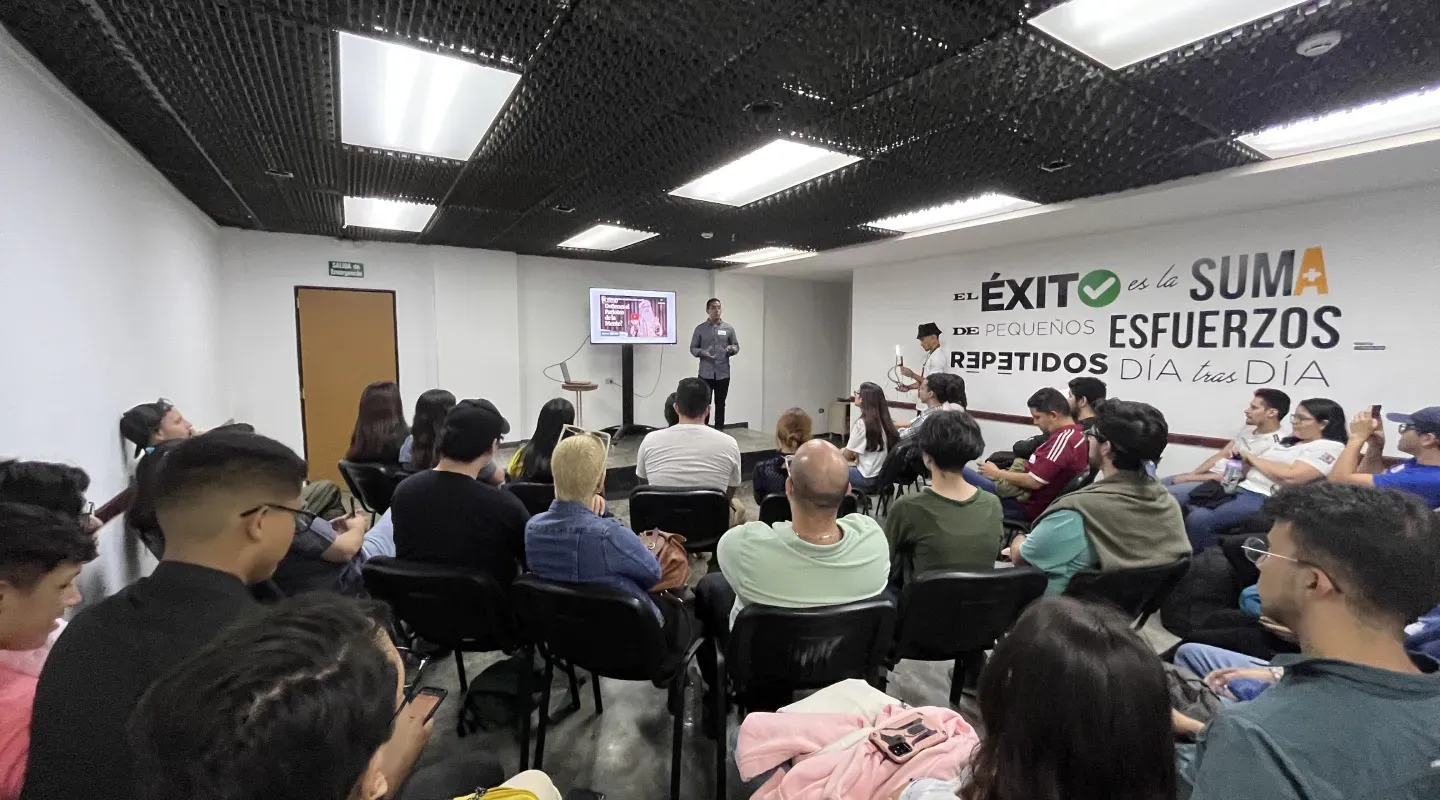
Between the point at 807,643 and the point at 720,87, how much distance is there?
6.95 ft

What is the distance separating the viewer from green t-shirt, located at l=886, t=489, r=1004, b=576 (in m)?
2.04

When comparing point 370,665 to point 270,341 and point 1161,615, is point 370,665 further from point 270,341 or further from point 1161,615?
point 270,341

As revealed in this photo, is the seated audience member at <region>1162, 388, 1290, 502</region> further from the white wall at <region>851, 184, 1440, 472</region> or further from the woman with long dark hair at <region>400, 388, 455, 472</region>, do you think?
the woman with long dark hair at <region>400, 388, 455, 472</region>

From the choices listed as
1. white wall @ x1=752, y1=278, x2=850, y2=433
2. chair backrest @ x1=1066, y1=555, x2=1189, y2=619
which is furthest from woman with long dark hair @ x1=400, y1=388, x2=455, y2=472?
white wall @ x1=752, y1=278, x2=850, y2=433

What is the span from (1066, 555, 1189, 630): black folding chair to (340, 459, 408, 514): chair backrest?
10.2 feet

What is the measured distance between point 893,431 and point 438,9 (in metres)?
3.53

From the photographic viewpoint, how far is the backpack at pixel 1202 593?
8.85 feet

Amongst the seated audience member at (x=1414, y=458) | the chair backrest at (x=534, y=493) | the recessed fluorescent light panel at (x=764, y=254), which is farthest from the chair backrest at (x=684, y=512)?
the recessed fluorescent light panel at (x=764, y=254)

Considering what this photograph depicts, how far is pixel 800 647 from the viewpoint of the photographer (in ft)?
5.24

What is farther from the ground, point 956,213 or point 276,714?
point 956,213

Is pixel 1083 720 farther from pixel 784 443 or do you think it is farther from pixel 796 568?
pixel 784 443

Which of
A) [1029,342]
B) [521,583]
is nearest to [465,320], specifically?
[521,583]

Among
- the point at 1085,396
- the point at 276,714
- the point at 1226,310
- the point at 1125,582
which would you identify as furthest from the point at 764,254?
the point at 276,714

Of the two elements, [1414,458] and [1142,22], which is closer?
[1142,22]
